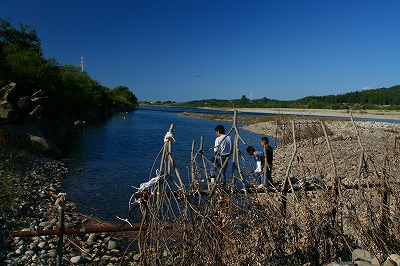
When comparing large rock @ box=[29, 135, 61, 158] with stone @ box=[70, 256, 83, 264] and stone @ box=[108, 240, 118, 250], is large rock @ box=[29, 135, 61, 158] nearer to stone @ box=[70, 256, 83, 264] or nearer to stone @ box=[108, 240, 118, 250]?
stone @ box=[108, 240, 118, 250]

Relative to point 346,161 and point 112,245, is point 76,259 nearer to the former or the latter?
point 112,245

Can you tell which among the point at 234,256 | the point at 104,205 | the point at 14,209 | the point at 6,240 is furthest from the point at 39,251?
the point at 234,256

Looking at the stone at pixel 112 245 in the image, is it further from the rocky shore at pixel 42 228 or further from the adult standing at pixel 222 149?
the adult standing at pixel 222 149

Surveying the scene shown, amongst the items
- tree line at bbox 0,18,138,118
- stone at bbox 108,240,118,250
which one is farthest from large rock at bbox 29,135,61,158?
stone at bbox 108,240,118,250

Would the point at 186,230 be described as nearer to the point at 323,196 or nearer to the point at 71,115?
the point at 323,196

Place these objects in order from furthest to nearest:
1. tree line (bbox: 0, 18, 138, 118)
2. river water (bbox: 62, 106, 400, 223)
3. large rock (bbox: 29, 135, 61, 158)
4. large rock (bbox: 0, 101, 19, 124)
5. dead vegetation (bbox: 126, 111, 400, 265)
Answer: tree line (bbox: 0, 18, 138, 118) → large rock (bbox: 0, 101, 19, 124) → large rock (bbox: 29, 135, 61, 158) → river water (bbox: 62, 106, 400, 223) → dead vegetation (bbox: 126, 111, 400, 265)

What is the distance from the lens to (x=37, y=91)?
88.1ft

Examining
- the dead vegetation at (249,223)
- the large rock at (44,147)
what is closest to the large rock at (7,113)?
the large rock at (44,147)

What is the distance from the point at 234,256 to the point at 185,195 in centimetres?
114

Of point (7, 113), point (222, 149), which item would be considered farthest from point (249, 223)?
point (7, 113)

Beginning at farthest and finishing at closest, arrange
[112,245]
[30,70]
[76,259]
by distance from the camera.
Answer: [30,70], [112,245], [76,259]

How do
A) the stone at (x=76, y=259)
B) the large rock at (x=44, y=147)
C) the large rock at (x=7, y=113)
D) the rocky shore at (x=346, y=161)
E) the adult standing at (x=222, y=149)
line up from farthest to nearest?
the large rock at (x=7, y=113), the large rock at (x=44, y=147), the stone at (x=76, y=259), the rocky shore at (x=346, y=161), the adult standing at (x=222, y=149)

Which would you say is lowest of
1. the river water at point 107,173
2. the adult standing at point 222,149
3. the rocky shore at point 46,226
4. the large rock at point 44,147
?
the river water at point 107,173

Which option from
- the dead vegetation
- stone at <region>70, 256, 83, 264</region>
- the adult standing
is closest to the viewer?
the dead vegetation
